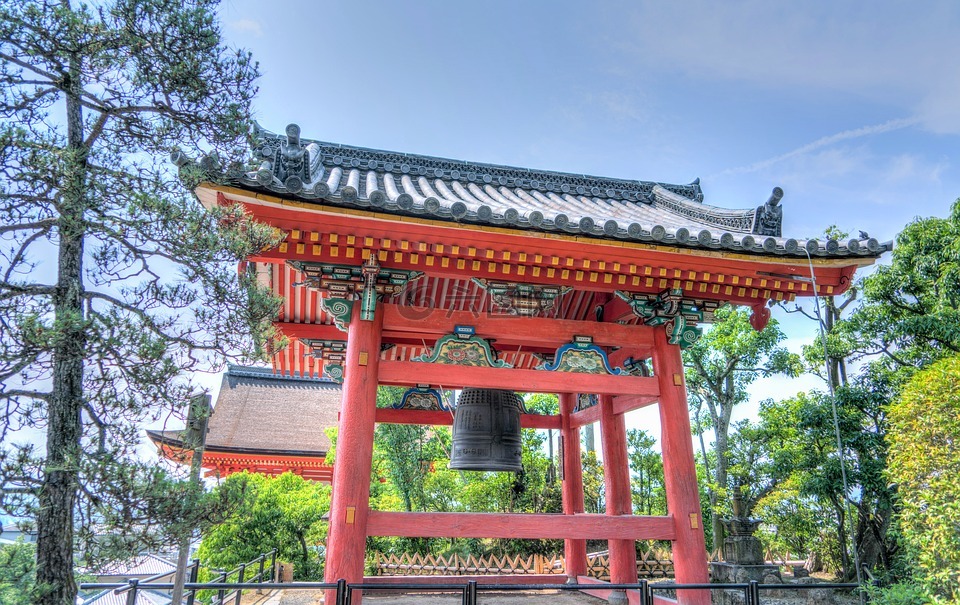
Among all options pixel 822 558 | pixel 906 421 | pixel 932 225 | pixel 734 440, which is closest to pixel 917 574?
pixel 906 421

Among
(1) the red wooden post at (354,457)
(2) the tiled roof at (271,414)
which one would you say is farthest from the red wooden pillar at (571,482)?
(2) the tiled roof at (271,414)

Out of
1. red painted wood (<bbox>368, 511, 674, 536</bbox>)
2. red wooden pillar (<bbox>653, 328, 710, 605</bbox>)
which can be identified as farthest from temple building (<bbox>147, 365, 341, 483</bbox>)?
red wooden pillar (<bbox>653, 328, 710, 605</bbox>)

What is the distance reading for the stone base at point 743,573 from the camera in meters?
10.4

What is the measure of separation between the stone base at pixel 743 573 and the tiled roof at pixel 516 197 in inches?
270

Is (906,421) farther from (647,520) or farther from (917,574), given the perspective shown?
(647,520)

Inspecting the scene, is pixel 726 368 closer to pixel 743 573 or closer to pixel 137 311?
pixel 743 573

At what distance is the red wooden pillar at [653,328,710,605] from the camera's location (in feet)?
17.9

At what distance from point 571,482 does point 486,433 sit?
7.82ft

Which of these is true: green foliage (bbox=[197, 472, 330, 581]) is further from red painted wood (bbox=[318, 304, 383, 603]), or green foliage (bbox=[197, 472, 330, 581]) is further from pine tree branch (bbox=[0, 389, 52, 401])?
pine tree branch (bbox=[0, 389, 52, 401])

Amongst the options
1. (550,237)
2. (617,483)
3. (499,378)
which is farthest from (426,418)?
(550,237)

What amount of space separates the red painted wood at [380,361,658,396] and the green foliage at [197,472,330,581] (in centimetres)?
645

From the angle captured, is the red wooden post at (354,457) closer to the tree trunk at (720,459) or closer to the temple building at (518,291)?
the temple building at (518,291)

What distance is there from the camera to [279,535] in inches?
437

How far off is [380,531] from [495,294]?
2.49 m
